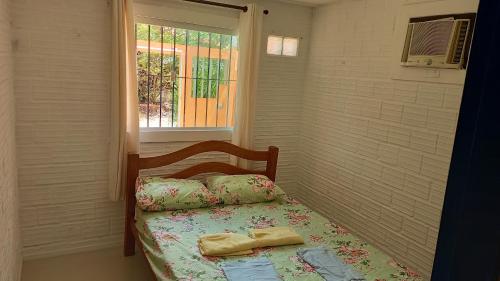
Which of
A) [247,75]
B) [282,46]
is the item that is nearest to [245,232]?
[247,75]

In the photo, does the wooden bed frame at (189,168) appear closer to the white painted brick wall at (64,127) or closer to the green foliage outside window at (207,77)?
the white painted brick wall at (64,127)

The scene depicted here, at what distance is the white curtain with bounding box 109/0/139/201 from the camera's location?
8.79ft

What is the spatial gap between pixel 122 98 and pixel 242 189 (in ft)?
3.88

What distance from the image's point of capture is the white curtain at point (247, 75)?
3145 mm

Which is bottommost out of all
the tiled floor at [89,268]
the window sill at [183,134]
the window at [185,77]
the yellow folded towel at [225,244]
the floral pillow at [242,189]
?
the tiled floor at [89,268]

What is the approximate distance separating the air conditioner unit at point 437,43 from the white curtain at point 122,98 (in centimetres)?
203

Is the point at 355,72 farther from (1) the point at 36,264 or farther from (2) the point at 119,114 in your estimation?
(1) the point at 36,264

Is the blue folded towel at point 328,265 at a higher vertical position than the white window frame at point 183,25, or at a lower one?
lower

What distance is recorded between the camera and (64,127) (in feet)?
9.00

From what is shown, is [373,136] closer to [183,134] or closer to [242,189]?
[242,189]

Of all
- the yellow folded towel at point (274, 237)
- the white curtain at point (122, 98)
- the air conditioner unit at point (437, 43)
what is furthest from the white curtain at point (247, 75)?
the air conditioner unit at point (437, 43)

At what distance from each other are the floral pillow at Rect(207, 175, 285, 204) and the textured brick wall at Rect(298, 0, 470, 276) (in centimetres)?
65

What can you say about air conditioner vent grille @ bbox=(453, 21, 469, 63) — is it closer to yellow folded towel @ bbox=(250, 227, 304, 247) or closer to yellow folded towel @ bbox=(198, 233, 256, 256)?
yellow folded towel @ bbox=(250, 227, 304, 247)

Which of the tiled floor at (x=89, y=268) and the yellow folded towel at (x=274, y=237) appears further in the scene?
the tiled floor at (x=89, y=268)
